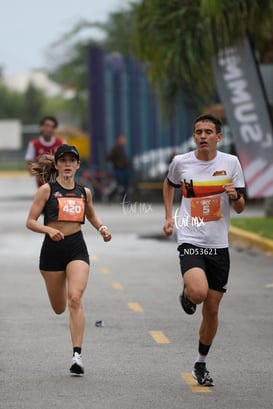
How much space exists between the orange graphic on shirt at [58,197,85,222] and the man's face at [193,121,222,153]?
3.75ft

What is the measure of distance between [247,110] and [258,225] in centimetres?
214

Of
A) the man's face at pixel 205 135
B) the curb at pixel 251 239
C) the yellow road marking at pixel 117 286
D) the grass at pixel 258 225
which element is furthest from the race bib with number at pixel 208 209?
the grass at pixel 258 225

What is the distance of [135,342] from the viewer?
1099 centimetres

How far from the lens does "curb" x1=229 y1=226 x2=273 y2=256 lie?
20359 millimetres

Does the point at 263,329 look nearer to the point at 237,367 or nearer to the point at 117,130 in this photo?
the point at 237,367

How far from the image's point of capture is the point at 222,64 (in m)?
24.2

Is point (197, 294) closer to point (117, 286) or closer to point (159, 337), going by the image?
point (159, 337)

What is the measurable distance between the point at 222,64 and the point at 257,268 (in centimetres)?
728

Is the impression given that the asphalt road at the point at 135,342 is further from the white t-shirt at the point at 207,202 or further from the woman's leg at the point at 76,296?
the white t-shirt at the point at 207,202

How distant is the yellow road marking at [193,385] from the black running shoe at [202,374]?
41 mm

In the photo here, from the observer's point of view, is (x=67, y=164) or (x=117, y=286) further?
(x=117, y=286)

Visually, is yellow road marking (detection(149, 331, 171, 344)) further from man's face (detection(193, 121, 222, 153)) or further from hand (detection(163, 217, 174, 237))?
man's face (detection(193, 121, 222, 153))

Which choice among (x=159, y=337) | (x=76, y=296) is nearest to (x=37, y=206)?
(x=76, y=296)

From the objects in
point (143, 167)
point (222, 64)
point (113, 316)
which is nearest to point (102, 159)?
point (143, 167)
